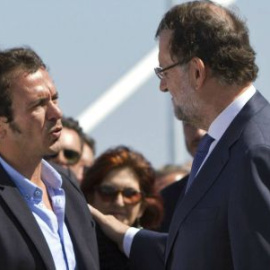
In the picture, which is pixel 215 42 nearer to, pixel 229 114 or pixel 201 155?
pixel 229 114

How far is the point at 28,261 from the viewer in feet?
12.6

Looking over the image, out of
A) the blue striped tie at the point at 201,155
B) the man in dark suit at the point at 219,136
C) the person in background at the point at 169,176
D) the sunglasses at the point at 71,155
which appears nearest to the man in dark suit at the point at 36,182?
the man in dark suit at the point at 219,136

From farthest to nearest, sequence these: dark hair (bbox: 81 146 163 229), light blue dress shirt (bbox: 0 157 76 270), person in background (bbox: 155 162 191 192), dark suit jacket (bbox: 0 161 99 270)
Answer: person in background (bbox: 155 162 191 192), dark hair (bbox: 81 146 163 229), light blue dress shirt (bbox: 0 157 76 270), dark suit jacket (bbox: 0 161 99 270)

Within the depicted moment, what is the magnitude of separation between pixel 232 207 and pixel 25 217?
0.94 metres

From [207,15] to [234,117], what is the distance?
0.38 meters

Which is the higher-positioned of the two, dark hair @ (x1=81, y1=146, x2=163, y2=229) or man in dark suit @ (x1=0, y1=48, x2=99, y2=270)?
man in dark suit @ (x1=0, y1=48, x2=99, y2=270)

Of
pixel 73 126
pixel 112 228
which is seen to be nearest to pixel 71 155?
pixel 73 126

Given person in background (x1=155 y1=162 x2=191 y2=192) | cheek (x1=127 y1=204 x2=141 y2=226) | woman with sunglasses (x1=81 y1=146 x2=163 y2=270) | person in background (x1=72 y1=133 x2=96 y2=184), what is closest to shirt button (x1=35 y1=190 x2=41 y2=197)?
woman with sunglasses (x1=81 y1=146 x2=163 y2=270)

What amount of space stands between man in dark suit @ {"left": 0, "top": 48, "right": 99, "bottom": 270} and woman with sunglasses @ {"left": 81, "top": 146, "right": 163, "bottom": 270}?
0.88 metres

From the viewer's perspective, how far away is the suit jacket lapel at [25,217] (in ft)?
12.7

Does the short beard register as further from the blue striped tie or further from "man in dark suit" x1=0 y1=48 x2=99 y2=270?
the blue striped tie

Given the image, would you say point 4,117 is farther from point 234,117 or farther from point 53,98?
point 234,117

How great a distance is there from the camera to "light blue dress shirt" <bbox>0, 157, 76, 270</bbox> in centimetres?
400

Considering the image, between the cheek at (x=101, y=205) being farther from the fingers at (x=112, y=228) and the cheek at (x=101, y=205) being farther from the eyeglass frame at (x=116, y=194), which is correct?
the fingers at (x=112, y=228)
